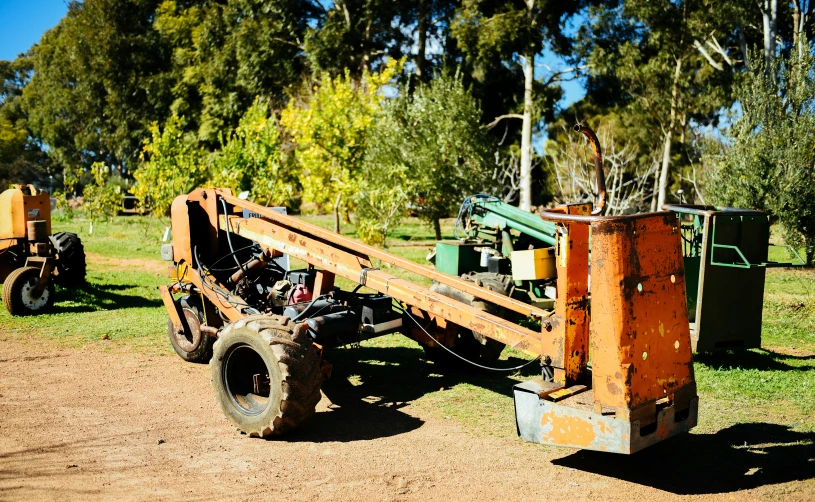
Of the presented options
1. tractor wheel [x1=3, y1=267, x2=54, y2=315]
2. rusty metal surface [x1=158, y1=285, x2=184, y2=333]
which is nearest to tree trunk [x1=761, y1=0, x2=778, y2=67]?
rusty metal surface [x1=158, y1=285, x2=184, y2=333]

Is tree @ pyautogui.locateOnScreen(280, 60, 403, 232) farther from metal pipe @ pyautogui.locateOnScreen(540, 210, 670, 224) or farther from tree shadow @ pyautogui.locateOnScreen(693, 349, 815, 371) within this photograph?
metal pipe @ pyautogui.locateOnScreen(540, 210, 670, 224)

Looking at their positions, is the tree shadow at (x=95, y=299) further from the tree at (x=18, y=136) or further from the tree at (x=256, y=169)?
the tree at (x=18, y=136)

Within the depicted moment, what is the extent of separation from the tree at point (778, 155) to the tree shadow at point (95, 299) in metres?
12.4

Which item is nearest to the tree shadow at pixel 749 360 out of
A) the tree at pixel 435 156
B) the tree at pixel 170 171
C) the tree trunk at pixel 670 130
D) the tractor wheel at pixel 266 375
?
the tractor wheel at pixel 266 375

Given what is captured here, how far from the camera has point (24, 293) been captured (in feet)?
41.8

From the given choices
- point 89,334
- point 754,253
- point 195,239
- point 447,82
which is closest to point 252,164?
point 447,82

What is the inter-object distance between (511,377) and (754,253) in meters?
3.35

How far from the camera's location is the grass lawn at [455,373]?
7.86 m

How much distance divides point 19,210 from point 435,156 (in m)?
13.4

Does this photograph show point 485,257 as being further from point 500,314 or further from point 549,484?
point 549,484

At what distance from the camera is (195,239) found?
9117 millimetres

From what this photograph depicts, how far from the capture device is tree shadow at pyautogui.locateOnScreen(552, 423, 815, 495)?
6008 millimetres

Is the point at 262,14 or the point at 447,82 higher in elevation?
the point at 262,14

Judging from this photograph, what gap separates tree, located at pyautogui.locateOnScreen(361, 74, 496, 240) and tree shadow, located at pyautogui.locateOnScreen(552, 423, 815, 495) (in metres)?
17.3
